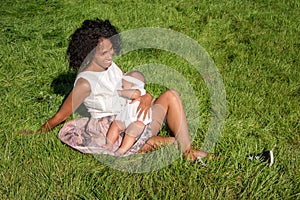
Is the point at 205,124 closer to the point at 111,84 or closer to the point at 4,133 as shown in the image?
the point at 111,84

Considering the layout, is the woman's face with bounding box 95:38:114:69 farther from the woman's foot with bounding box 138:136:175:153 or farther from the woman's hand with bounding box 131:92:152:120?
the woman's foot with bounding box 138:136:175:153

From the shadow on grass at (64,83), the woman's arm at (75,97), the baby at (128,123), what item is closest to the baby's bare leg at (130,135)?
the baby at (128,123)

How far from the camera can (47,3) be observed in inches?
273

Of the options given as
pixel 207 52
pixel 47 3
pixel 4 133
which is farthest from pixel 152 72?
pixel 47 3

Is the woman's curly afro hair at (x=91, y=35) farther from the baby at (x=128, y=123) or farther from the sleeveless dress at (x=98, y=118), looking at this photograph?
the baby at (x=128, y=123)

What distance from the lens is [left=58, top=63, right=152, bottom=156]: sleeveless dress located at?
123 inches

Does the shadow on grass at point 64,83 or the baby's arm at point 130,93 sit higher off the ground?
the baby's arm at point 130,93

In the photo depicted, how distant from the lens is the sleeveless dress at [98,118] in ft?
10.2

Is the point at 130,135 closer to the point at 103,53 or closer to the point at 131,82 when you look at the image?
the point at 131,82

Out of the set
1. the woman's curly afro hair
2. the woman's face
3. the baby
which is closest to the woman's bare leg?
the baby

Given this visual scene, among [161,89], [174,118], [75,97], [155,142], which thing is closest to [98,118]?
[75,97]

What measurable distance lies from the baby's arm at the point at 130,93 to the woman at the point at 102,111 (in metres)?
0.06

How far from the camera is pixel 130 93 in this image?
10.5 ft

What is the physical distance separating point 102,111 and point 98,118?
0.07 meters
